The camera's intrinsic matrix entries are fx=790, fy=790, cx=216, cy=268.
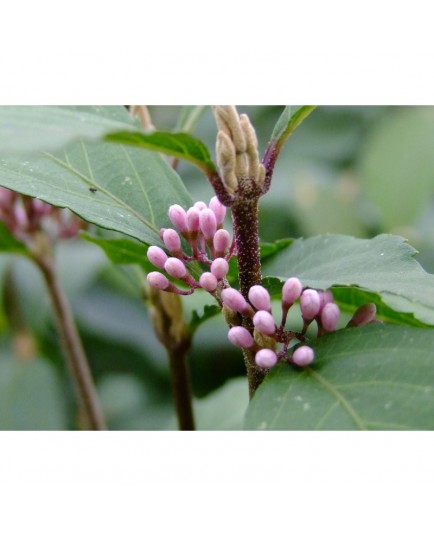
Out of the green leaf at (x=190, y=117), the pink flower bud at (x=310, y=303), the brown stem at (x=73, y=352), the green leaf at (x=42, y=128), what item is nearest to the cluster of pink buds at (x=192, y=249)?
the pink flower bud at (x=310, y=303)

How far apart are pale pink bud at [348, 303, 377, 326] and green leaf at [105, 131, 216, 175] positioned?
29 centimetres

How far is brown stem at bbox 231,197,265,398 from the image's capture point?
0.97 meters

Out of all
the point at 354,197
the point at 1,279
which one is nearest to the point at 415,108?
the point at 354,197

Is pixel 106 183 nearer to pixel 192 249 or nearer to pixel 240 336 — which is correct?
pixel 192 249

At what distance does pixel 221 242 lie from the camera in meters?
1.09

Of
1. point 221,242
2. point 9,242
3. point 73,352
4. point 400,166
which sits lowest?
point 400,166

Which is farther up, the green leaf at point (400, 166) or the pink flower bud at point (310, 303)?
the pink flower bud at point (310, 303)

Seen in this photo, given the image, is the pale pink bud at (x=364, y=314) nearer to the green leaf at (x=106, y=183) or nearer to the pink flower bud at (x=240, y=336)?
the pink flower bud at (x=240, y=336)

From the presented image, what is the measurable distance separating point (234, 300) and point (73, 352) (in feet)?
2.58

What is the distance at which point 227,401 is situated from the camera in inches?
75.5

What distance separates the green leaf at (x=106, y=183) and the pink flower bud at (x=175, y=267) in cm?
5

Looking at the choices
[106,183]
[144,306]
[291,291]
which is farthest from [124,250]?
[144,306]

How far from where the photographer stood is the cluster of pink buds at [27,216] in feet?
5.76

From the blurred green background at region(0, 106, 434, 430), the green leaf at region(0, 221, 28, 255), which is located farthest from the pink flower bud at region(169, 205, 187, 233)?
the blurred green background at region(0, 106, 434, 430)
